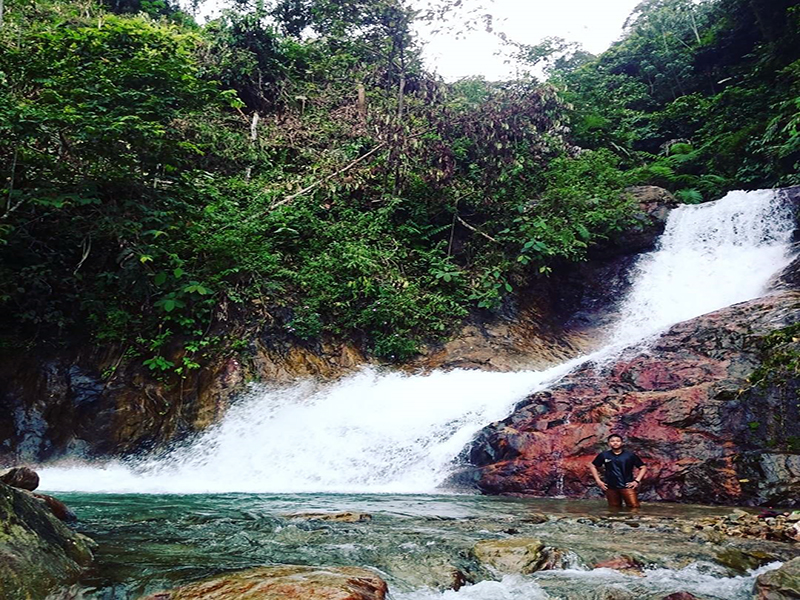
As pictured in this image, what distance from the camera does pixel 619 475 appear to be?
660 cm

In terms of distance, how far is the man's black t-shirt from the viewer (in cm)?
658

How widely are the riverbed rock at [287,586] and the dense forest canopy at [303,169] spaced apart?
Answer: 26.4 feet

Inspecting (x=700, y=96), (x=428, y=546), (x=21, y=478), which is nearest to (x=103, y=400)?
(x=21, y=478)

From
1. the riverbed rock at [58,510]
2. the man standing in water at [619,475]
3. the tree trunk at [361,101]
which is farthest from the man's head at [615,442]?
the tree trunk at [361,101]

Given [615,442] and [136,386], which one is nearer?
[615,442]

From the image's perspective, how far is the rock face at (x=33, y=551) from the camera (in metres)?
2.98

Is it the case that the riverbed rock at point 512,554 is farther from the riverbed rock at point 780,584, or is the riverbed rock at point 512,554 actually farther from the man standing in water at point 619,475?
the man standing in water at point 619,475

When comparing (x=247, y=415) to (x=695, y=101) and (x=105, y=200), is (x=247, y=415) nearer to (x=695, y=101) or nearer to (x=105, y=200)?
(x=105, y=200)

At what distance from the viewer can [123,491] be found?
7988 millimetres

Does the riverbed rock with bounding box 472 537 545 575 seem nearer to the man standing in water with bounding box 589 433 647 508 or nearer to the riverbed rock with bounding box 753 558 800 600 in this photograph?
the riverbed rock with bounding box 753 558 800 600

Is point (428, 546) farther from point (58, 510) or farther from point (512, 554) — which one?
point (58, 510)

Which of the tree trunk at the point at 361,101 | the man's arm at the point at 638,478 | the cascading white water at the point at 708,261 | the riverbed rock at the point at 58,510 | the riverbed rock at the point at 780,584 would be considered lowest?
the riverbed rock at the point at 58,510

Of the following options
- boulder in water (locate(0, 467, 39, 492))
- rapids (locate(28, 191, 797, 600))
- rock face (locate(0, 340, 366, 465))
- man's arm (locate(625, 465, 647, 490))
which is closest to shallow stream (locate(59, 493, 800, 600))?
rapids (locate(28, 191, 797, 600))

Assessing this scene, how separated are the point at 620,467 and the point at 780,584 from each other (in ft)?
10.8
